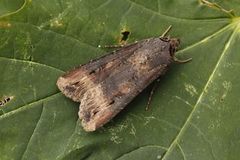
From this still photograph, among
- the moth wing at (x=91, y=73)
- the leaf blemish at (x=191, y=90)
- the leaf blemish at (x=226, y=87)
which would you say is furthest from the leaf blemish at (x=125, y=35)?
the leaf blemish at (x=226, y=87)

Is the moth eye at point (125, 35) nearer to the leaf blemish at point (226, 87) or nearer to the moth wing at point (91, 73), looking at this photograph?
the moth wing at point (91, 73)

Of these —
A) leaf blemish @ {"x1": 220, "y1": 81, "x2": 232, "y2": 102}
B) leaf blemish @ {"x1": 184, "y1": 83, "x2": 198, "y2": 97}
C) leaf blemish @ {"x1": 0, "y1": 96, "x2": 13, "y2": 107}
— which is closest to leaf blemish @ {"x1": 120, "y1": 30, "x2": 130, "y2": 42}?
leaf blemish @ {"x1": 184, "y1": 83, "x2": 198, "y2": 97}

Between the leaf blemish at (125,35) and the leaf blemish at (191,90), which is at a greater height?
the leaf blemish at (125,35)

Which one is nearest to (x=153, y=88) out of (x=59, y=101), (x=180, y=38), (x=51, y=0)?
(x=180, y=38)

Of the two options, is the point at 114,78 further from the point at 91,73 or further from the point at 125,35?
the point at 125,35

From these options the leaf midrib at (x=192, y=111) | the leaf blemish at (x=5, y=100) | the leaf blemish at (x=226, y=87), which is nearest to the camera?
the leaf blemish at (x=5, y=100)

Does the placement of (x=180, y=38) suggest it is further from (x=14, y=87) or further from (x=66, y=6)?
(x=14, y=87)

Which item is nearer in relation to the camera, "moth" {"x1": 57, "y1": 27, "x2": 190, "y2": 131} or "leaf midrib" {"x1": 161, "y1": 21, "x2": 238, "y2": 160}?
"leaf midrib" {"x1": 161, "y1": 21, "x2": 238, "y2": 160}

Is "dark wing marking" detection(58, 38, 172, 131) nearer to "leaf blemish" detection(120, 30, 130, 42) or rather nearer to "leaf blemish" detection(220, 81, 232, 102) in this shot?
"leaf blemish" detection(120, 30, 130, 42)
